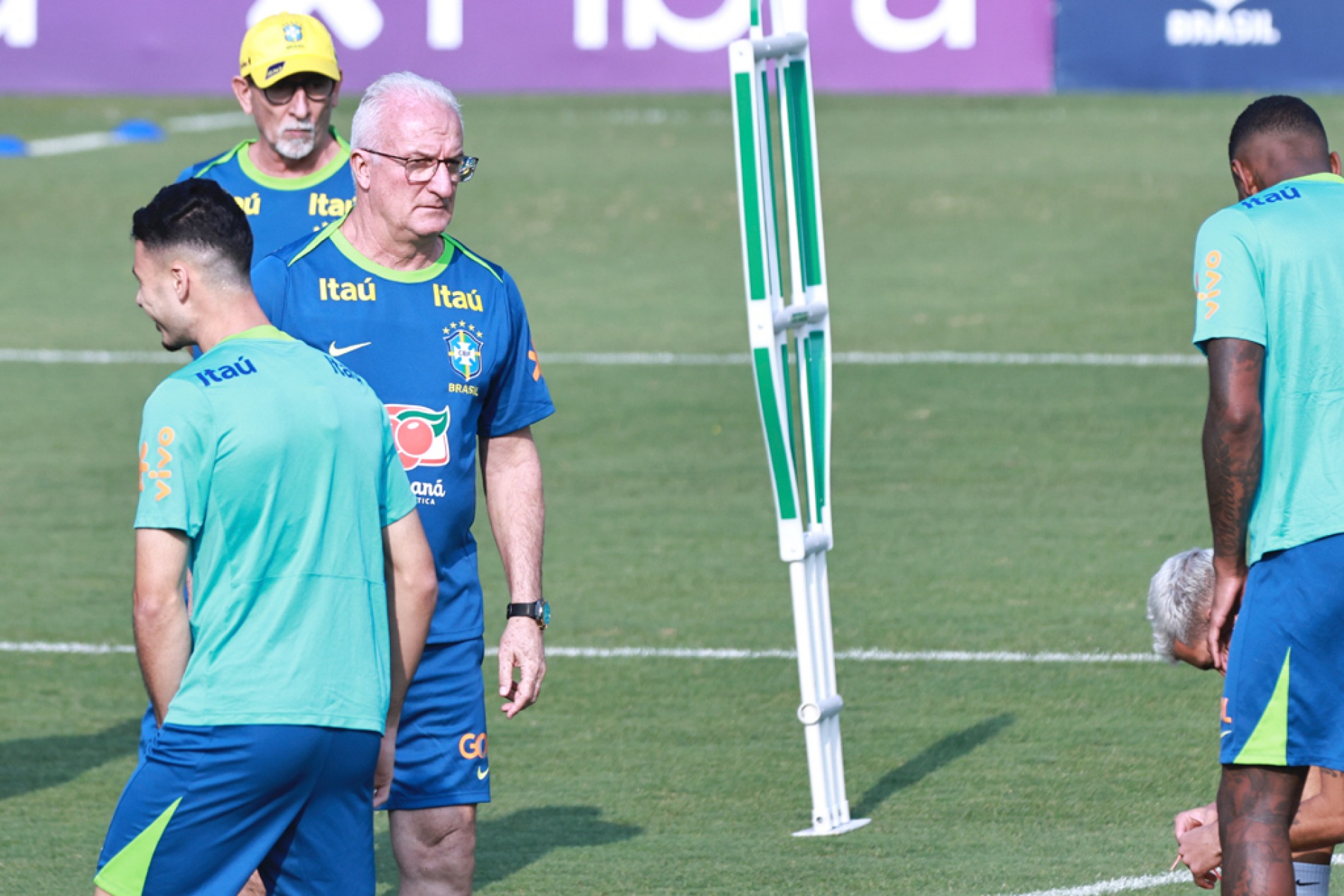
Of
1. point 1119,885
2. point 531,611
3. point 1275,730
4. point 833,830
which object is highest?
point 531,611

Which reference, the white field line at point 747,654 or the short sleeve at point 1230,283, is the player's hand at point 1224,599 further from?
the white field line at point 747,654

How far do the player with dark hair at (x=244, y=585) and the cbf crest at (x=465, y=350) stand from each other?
894 mm

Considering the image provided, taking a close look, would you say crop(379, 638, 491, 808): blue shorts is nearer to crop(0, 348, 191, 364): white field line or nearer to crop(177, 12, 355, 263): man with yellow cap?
crop(177, 12, 355, 263): man with yellow cap

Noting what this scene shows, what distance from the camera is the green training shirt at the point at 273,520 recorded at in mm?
4020

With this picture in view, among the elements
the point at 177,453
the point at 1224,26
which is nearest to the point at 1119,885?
the point at 177,453

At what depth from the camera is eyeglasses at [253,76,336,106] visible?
6.86m

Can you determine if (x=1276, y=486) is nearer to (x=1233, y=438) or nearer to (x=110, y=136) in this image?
(x=1233, y=438)

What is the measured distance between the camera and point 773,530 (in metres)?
11.3

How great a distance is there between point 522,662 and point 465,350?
2.44 ft

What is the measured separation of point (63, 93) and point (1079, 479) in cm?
1931

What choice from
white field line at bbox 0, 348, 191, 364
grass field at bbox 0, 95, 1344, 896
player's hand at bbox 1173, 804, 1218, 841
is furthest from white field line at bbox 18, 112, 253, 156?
player's hand at bbox 1173, 804, 1218, 841

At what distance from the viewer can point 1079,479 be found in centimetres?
1212

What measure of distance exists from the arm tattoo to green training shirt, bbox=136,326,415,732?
182cm

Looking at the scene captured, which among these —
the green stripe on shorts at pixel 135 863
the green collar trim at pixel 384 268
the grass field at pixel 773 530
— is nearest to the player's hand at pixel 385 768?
the green stripe on shorts at pixel 135 863
